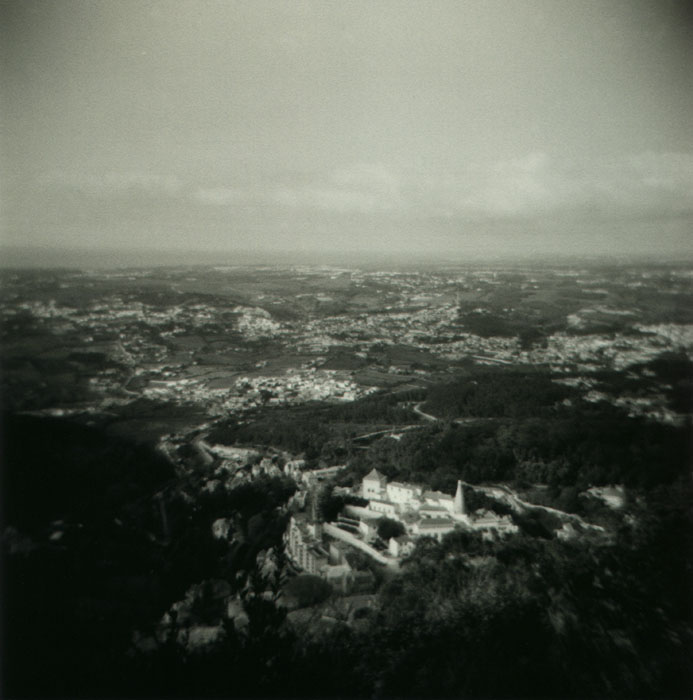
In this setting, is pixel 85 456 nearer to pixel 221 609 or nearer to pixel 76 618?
pixel 76 618

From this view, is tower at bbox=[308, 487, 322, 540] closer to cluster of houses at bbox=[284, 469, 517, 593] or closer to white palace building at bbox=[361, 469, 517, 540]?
cluster of houses at bbox=[284, 469, 517, 593]

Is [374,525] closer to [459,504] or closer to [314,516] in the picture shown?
[314,516]

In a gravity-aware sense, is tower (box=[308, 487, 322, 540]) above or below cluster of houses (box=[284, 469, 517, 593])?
above

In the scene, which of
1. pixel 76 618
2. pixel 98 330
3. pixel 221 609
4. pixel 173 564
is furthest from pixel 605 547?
pixel 98 330

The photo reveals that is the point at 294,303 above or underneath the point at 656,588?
above

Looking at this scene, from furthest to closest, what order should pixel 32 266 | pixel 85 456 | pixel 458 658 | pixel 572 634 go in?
pixel 32 266, pixel 85 456, pixel 572 634, pixel 458 658

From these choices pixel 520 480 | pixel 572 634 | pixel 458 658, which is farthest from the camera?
pixel 520 480

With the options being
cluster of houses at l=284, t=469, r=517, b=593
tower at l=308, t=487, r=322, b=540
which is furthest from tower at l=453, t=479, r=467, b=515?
tower at l=308, t=487, r=322, b=540

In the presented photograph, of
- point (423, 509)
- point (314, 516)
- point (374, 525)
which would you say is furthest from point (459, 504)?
point (314, 516)

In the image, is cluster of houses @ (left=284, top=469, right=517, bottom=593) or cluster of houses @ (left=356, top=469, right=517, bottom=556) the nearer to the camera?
cluster of houses @ (left=284, top=469, right=517, bottom=593)
